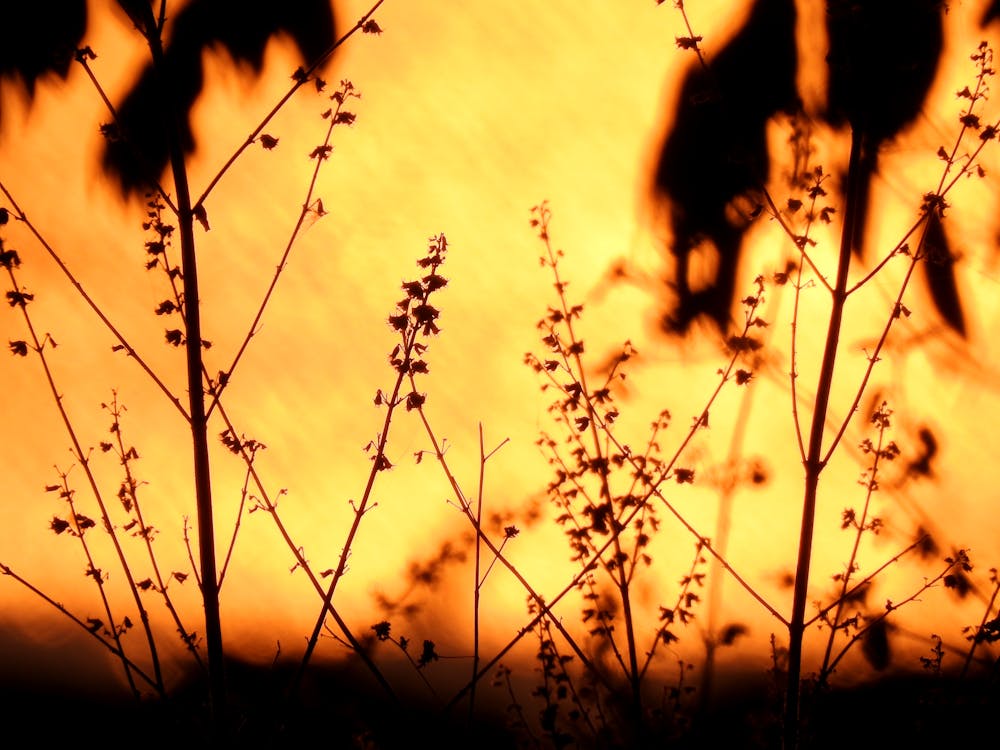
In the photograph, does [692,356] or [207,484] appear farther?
[692,356]

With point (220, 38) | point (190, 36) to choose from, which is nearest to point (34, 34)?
point (190, 36)

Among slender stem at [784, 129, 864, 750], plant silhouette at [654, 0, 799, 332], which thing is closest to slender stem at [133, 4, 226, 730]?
slender stem at [784, 129, 864, 750]

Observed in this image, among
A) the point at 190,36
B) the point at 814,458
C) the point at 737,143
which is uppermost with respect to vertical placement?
the point at 190,36

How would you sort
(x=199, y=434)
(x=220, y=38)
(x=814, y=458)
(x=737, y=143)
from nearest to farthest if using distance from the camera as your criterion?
(x=199, y=434) < (x=814, y=458) < (x=737, y=143) < (x=220, y=38)

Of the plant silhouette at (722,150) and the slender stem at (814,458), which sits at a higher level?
the plant silhouette at (722,150)

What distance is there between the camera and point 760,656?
301cm

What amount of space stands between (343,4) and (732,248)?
1.68 metres

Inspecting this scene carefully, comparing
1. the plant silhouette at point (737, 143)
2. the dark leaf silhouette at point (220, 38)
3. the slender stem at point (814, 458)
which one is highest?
the dark leaf silhouette at point (220, 38)

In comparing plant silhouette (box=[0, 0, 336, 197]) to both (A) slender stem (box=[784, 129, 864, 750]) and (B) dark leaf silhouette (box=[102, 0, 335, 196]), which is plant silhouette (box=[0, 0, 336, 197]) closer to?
(B) dark leaf silhouette (box=[102, 0, 335, 196])

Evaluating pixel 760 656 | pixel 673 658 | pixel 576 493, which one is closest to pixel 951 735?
pixel 760 656

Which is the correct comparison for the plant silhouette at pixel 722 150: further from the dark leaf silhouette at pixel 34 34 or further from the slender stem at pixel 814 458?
the dark leaf silhouette at pixel 34 34

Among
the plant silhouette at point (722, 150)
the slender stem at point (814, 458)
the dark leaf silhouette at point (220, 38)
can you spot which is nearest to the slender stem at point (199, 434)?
the dark leaf silhouette at point (220, 38)

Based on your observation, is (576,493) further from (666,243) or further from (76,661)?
(76,661)

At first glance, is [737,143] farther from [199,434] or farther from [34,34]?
[34,34]
